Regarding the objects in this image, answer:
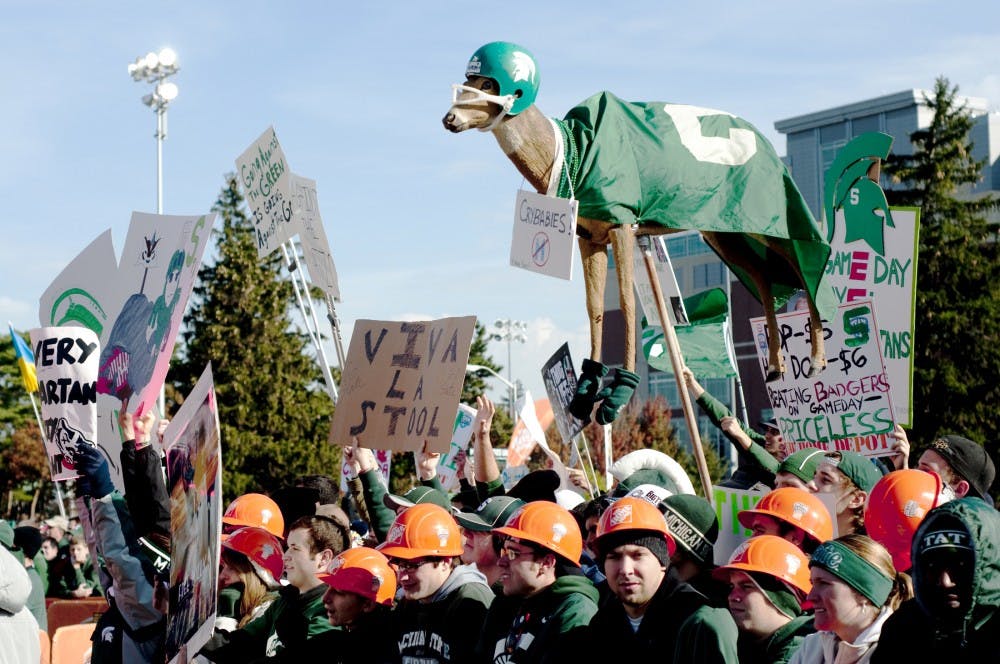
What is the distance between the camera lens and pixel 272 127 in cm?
1008

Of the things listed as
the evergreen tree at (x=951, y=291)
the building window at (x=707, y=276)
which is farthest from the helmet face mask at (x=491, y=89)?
the building window at (x=707, y=276)

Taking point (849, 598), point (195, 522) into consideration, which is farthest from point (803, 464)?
point (195, 522)

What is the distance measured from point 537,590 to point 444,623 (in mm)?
564

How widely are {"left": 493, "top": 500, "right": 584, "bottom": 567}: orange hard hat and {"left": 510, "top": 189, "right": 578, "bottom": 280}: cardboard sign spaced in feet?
5.87

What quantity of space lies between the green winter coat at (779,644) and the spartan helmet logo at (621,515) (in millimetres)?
616

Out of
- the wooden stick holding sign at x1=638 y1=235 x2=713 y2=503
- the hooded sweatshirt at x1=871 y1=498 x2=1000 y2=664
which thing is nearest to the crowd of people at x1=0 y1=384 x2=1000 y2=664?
the hooded sweatshirt at x1=871 y1=498 x2=1000 y2=664

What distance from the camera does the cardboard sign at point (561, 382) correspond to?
10508 millimetres

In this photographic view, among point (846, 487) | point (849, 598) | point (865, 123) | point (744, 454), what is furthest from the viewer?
point (865, 123)

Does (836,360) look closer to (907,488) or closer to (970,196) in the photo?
(907,488)

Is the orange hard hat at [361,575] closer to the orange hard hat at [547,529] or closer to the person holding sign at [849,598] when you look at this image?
the orange hard hat at [547,529]

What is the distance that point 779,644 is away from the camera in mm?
4828

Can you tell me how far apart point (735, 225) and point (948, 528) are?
4.10 metres

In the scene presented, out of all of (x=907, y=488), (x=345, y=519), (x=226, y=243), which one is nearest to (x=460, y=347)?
(x=345, y=519)

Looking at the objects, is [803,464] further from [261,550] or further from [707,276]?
[707,276]
